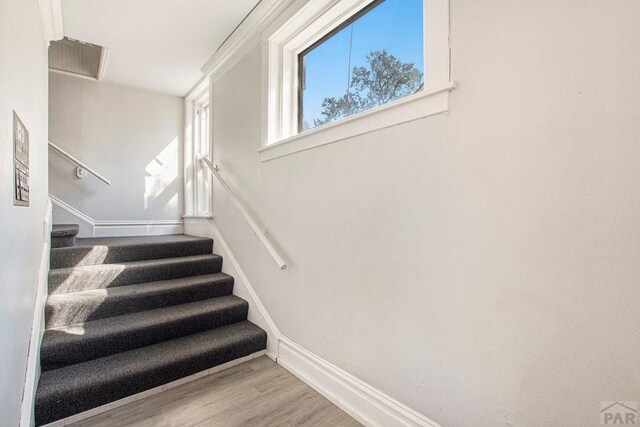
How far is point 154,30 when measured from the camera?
2406 millimetres

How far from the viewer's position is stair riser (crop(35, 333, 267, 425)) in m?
1.38

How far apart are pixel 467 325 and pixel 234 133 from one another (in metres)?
2.37

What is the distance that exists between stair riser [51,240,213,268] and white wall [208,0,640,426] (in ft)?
5.98

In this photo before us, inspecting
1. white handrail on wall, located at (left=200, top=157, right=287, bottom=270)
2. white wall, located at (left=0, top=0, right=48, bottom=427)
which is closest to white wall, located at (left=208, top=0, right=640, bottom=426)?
white handrail on wall, located at (left=200, top=157, right=287, bottom=270)

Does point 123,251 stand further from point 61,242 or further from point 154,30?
point 154,30

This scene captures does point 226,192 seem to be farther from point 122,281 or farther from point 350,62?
point 350,62

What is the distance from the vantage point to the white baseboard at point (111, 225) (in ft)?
10.4

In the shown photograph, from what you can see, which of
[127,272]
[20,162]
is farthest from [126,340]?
[20,162]

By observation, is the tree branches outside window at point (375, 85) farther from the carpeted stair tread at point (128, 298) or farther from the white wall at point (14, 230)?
the carpeted stair tread at point (128, 298)

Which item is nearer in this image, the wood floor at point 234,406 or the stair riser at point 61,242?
the wood floor at point 234,406

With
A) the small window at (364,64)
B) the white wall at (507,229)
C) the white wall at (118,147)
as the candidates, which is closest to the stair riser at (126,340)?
the white wall at (507,229)

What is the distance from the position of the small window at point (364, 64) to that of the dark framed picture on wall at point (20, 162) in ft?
4.68

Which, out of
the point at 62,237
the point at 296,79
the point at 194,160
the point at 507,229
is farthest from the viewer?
the point at 194,160

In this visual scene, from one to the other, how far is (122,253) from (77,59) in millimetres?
2355
